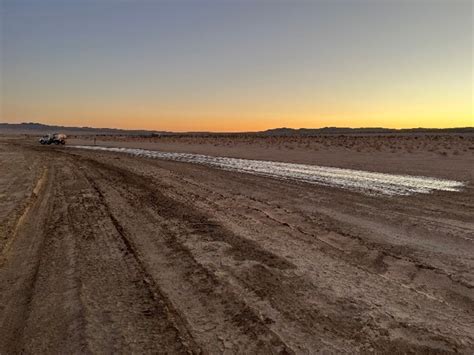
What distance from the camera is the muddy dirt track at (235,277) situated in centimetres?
421

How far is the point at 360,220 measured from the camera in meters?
9.66

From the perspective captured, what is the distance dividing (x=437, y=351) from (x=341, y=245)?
3587mm

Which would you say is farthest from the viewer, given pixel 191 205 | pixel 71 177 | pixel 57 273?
pixel 71 177

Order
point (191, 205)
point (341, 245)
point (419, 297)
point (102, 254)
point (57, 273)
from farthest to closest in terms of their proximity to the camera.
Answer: point (191, 205), point (341, 245), point (102, 254), point (57, 273), point (419, 297)

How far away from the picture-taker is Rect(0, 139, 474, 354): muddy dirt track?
13.8 feet

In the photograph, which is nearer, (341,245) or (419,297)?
(419,297)

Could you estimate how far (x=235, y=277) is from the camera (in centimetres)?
581

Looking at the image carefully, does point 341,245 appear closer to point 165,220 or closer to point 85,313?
point 165,220

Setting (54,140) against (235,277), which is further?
(54,140)

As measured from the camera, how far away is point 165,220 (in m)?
9.42

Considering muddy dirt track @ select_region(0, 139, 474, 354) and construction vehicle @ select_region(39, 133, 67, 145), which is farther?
construction vehicle @ select_region(39, 133, 67, 145)

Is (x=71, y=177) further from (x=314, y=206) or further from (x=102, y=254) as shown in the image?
(x=102, y=254)

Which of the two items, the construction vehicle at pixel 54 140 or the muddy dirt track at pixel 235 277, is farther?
the construction vehicle at pixel 54 140

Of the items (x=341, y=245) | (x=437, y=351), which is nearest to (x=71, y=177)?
(x=341, y=245)
